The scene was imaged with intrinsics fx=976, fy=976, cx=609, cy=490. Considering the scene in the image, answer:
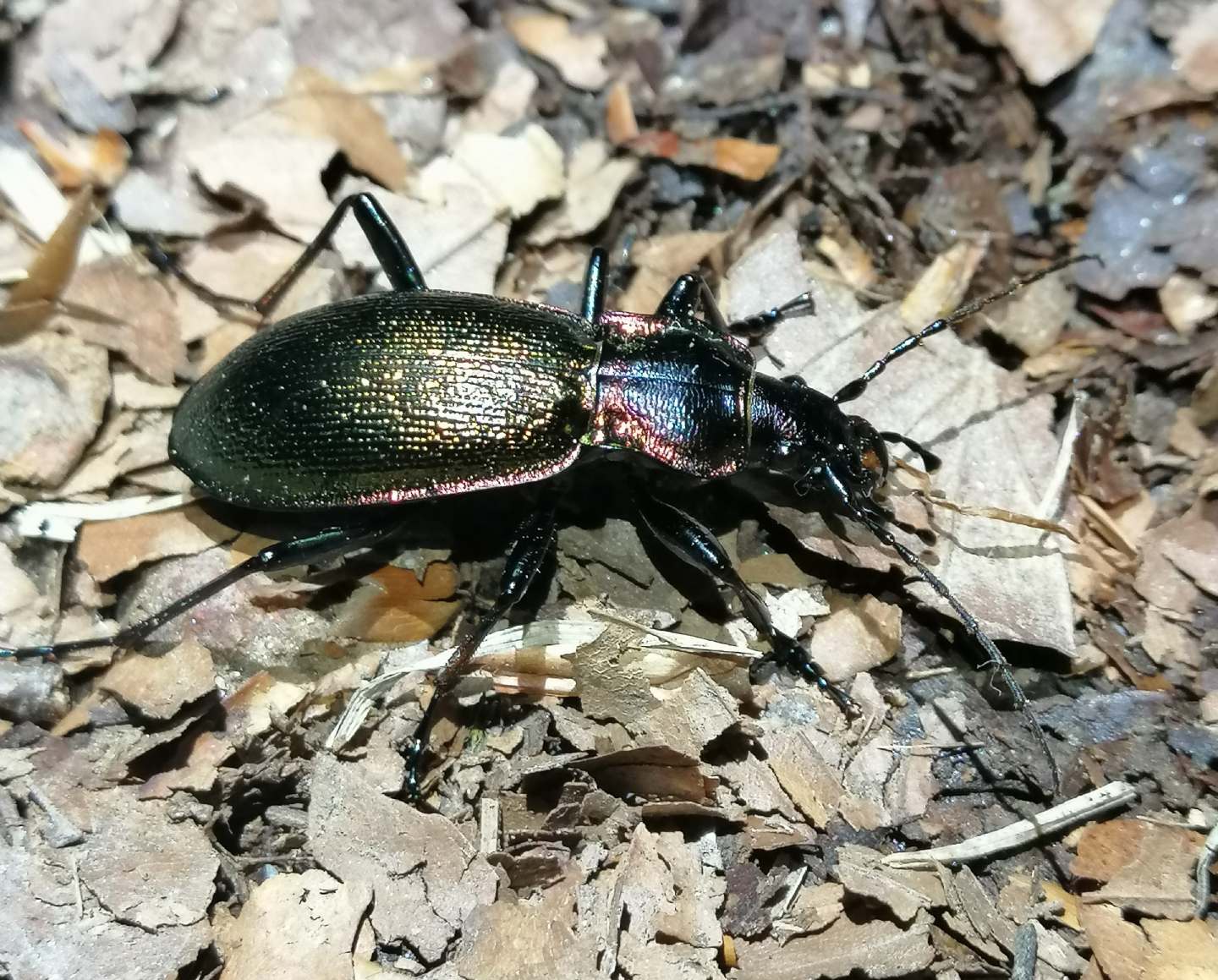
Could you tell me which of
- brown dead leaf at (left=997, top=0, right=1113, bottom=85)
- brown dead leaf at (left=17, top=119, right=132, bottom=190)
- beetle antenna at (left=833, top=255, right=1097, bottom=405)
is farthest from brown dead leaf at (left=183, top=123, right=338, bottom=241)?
brown dead leaf at (left=997, top=0, right=1113, bottom=85)

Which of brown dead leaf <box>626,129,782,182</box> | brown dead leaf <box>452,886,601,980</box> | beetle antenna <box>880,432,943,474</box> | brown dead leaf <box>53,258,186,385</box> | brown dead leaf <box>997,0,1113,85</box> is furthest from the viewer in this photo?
brown dead leaf <box>997,0,1113,85</box>

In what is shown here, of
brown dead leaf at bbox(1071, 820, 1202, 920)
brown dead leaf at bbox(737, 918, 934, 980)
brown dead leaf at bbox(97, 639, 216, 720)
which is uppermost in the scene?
brown dead leaf at bbox(97, 639, 216, 720)

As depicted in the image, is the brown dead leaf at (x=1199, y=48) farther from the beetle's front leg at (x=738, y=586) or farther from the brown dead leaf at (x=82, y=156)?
the brown dead leaf at (x=82, y=156)

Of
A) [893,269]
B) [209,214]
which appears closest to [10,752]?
[209,214]

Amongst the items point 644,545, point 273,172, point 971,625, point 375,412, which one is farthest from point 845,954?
point 273,172

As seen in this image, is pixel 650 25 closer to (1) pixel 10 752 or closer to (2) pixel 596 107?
(2) pixel 596 107

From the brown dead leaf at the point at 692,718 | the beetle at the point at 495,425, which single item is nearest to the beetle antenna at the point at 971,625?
the beetle at the point at 495,425

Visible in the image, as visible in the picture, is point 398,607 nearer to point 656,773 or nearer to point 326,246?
point 656,773

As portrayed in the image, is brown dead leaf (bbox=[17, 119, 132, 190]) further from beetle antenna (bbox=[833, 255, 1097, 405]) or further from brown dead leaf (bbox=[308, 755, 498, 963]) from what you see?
beetle antenna (bbox=[833, 255, 1097, 405])
